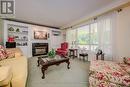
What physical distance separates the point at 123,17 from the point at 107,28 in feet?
2.10

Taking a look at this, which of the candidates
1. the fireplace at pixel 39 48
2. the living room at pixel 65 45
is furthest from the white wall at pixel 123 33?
the fireplace at pixel 39 48

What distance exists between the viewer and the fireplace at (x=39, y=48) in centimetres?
580

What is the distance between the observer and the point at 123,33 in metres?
3.08

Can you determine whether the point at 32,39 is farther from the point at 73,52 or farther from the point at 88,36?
the point at 88,36

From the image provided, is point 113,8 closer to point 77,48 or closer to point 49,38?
point 77,48

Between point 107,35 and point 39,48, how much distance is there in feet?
13.7

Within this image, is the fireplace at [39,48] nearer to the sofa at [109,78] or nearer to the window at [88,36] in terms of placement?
the window at [88,36]

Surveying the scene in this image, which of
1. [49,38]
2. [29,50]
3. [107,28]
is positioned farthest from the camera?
[49,38]

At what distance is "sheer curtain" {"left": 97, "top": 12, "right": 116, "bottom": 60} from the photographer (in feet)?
11.1

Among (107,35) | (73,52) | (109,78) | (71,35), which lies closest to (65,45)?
(73,52)

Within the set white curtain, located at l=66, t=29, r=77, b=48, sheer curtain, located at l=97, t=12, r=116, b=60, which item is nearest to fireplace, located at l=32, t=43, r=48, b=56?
white curtain, located at l=66, t=29, r=77, b=48

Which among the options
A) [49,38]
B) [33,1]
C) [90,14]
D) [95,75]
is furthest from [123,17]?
[49,38]

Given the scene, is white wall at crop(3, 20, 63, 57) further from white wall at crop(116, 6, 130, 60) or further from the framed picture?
white wall at crop(116, 6, 130, 60)

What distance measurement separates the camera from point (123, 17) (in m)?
3.12
